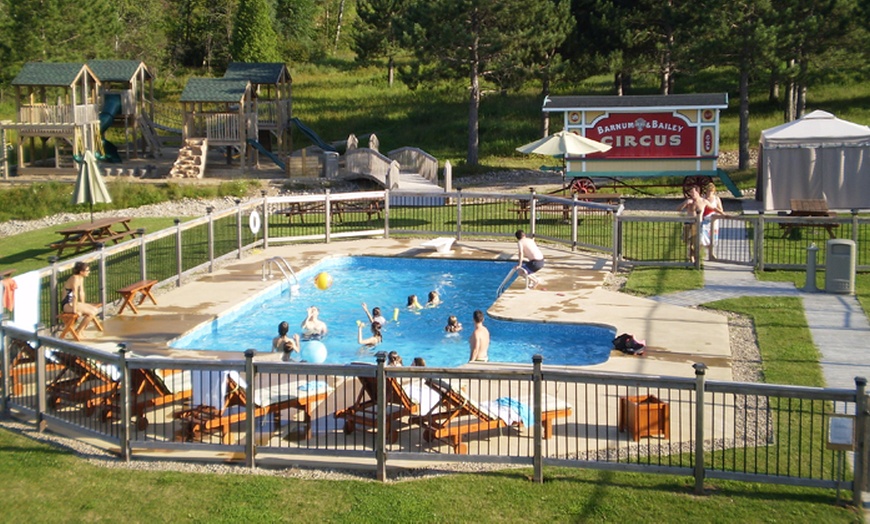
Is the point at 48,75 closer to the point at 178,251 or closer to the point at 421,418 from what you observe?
the point at 178,251

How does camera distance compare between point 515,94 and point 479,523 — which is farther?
point 515,94

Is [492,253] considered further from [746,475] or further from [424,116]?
[424,116]

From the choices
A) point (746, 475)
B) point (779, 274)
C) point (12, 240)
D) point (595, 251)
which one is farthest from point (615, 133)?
point (746, 475)

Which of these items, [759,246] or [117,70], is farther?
[117,70]

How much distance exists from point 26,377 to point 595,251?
51.6ft

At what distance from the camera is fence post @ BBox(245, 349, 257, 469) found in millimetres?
11156

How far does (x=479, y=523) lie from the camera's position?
32.7 feet

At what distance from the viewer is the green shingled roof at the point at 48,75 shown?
4438 centimetres

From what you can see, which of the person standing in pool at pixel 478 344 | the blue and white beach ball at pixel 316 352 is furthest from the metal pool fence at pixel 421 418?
the blue and white beach ball at pixel 316 352

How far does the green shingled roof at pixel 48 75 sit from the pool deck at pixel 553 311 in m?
22.3

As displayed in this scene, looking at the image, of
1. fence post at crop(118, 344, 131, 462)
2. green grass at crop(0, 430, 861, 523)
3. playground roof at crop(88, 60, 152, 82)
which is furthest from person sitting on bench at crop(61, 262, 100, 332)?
playground roof at crop(88, 60, 152, 82)

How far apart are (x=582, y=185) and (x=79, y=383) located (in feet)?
82.1

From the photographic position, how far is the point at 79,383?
12.6 metres

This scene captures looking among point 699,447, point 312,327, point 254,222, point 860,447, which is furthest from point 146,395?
point 254,222
